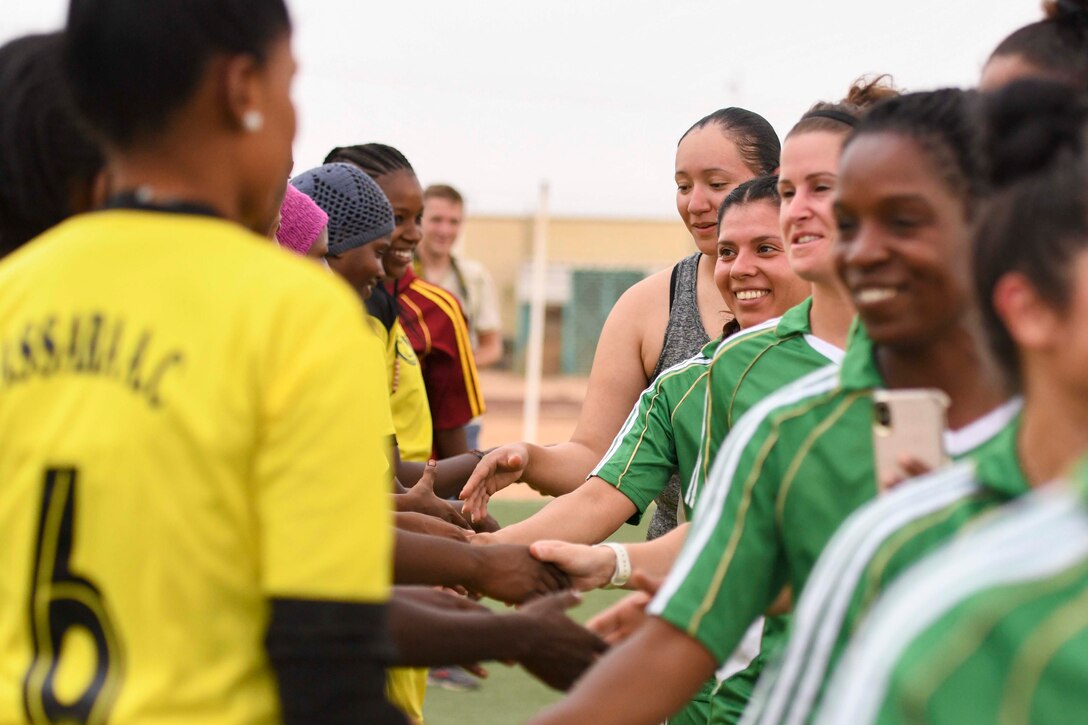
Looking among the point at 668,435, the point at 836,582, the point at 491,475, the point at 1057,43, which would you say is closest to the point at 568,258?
the point at 491,475

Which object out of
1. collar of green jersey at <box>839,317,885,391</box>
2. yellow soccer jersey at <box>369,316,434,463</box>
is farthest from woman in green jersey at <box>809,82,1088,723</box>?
yellow soccer jersey at <box>369,316,434,463</box>

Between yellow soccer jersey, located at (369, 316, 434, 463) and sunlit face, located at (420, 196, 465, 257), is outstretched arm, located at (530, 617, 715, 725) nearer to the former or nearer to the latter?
yellow soccer jersey, located at (369, 316, 434, 463)

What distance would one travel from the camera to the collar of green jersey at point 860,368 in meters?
2.17

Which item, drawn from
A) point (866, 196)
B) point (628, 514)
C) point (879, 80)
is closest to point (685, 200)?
point (879, 80)

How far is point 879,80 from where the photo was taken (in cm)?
372

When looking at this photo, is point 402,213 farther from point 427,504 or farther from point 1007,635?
point 1007,635

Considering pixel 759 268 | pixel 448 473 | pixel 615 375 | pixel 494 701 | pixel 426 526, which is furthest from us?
pixel 494 701

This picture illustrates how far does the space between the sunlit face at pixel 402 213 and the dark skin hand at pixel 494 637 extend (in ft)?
10.0

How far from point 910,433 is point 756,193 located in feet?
6.06

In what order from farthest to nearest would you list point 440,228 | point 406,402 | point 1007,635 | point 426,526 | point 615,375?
point 440,228 < point 406,402 < point 615,375 < point 426,526 < point 1007,635

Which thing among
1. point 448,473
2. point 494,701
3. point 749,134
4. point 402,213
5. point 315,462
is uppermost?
point 749,134

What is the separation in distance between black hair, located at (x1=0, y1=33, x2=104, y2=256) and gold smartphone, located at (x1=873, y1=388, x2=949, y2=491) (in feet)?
4.19

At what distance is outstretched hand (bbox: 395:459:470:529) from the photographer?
3.68m

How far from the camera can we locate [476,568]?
302cm
